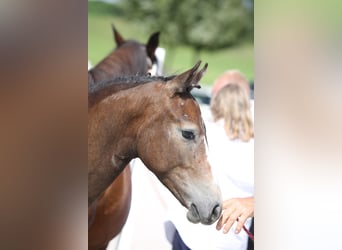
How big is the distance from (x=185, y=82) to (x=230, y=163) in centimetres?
37

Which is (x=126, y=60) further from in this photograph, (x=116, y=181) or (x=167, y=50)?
(x=116, y=181)

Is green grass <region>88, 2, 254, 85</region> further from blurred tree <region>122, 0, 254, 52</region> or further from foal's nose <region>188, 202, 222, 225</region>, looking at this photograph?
foal's nose <region>188, 202, 222, 225</region>

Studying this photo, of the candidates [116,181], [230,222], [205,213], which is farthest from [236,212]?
[116,181]

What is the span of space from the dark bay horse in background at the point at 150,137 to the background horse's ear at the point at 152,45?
0.35 ft

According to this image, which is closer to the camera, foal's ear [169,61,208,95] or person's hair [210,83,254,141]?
foal's ear [169,61,208,95]

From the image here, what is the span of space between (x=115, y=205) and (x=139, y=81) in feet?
1.54

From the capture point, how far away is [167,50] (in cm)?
189

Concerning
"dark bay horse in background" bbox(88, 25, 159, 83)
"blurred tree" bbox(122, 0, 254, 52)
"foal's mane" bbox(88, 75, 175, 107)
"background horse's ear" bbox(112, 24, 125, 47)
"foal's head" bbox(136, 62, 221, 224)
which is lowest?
"foal's head" bbox(136, 62, 221, 224)

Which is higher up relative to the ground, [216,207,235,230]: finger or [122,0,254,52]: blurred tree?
[122,0,254,52]: blurred tree

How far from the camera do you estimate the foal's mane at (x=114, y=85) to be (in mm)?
1800

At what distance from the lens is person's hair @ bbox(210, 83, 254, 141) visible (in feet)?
6.35

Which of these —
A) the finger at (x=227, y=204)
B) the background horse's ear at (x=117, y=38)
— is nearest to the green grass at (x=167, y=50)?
the background horse's ear at (x=117, y=38)

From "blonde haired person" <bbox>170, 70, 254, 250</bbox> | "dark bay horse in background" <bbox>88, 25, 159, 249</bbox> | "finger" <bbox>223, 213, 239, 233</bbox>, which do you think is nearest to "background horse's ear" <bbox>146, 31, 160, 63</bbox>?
"dark bay horse in background" <bbox>88, 25, 159, 249</bbox>
